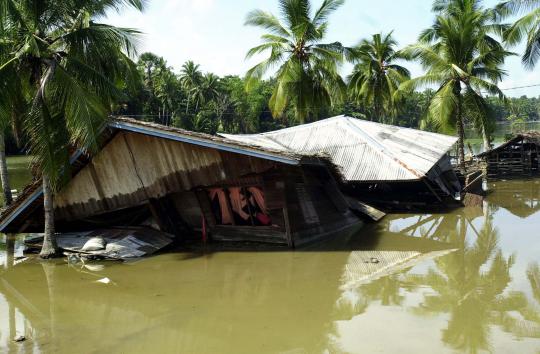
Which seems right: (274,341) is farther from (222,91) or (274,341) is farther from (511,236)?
(222,91)

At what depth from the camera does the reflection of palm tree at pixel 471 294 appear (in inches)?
242

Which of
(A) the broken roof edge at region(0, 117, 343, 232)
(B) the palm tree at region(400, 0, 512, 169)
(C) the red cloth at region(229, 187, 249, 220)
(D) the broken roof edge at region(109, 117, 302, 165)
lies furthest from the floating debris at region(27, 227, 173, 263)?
(B) the palm tree at region(400, 0, 512, 169)

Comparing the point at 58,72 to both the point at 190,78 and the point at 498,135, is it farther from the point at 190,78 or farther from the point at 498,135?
the point at 498,135

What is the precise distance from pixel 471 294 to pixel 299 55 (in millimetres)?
13951

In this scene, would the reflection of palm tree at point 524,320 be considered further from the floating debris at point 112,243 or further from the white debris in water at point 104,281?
the floating debris at point 112,243

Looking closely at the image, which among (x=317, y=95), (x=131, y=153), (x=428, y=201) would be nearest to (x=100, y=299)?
(x=131, y=153)

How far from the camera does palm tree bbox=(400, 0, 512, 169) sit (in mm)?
20859

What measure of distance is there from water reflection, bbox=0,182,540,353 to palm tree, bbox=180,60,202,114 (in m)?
44.3

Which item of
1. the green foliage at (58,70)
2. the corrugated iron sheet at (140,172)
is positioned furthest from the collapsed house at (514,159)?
the green foliage at (58,70)

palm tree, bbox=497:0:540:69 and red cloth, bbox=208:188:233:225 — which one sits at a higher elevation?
palm tree, bbox=497:0:540:69

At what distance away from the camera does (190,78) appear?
178 feet

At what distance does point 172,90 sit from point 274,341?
160 ft

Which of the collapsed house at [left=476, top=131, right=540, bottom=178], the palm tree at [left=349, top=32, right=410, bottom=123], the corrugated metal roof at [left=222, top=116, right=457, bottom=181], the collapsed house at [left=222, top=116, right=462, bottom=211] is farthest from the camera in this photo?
the palm tree at [left=349, top=32, right=410, bottom=123]

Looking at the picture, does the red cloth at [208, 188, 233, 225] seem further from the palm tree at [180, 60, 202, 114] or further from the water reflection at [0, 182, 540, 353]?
the palm tree at [180, 60, 202, 114]
